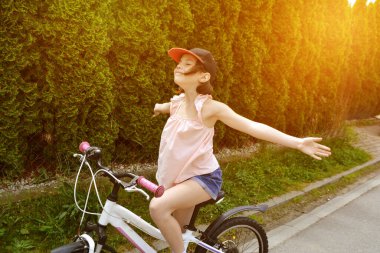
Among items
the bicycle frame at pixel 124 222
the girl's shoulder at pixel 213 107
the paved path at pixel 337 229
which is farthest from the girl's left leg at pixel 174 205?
the paved path at pixel 337 229

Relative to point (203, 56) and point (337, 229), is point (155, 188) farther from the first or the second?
point (337, 229)

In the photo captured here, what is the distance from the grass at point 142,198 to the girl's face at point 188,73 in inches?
72.4

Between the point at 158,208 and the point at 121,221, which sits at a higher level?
the point at 158,208

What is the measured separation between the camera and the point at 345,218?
204 inches

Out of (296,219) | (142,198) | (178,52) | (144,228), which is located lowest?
(296,219)

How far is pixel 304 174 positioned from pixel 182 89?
4.33m

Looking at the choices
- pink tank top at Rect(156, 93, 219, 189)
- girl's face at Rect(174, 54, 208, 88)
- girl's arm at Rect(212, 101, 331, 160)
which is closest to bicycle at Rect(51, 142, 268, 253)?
pink tank top at Rect(156, 93, 219, 189)

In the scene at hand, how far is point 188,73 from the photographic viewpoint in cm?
263

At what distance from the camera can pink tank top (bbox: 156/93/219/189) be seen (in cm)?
262

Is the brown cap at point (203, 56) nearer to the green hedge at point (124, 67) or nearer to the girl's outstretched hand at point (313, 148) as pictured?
the girl's outstretched hand at point (313, 148)

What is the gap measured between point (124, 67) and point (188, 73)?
2363mm

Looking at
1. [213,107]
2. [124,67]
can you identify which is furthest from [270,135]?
[124,67]

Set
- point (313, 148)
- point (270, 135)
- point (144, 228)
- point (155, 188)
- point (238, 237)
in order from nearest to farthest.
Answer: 1. point (155, 188)
2. point (313, 148)
3. point (270, 135)
4. point (144, 228)
5. point (238, 237)

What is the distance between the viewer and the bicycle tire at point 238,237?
2963mm
